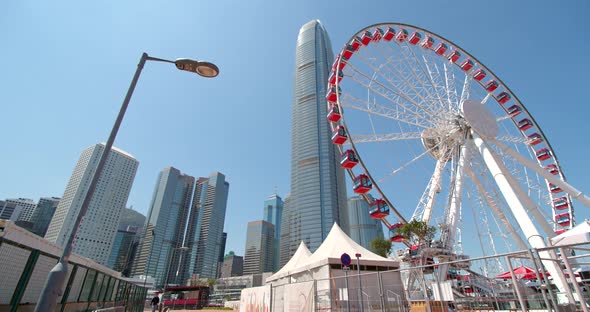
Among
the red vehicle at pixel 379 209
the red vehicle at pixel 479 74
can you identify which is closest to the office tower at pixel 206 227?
the red vehicle at pixel 379 209

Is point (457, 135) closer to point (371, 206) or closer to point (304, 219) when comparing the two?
point (371, 206)

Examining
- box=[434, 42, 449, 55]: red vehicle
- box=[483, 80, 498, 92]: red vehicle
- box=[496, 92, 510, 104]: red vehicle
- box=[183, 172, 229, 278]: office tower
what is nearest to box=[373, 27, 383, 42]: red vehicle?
box=[434, 42, 449, 55]: red vehicle

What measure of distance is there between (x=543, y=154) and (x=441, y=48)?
1422 centimetres

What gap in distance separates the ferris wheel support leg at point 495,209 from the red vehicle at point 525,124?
10510mm

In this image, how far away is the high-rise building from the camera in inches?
4619

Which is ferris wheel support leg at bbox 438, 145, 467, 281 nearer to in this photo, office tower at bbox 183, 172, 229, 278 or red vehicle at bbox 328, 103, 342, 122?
red vehicle at bbox 328, 103, 342, 122

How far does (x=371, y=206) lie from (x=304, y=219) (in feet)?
324


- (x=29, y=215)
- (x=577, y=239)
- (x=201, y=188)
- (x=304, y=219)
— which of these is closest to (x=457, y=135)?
(x=577, y=239)

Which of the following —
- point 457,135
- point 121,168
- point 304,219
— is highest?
point 121,168

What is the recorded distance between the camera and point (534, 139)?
28.3 meters

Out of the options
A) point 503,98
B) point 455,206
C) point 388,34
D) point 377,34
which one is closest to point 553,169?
point 503,98

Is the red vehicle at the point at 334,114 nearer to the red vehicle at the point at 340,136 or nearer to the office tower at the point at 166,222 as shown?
the red vehicle at the point at 340,136

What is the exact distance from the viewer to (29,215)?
140875 millimetres

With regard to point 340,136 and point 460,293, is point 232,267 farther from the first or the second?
point 460,293
